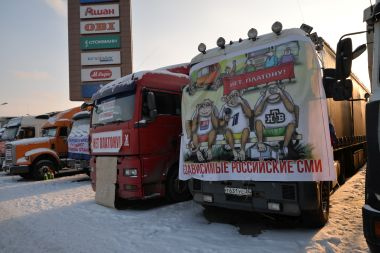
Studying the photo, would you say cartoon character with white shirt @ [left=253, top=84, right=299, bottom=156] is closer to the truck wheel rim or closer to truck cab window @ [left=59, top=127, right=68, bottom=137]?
the truck wheel rim

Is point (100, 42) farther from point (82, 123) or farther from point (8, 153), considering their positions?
point (82, 123)

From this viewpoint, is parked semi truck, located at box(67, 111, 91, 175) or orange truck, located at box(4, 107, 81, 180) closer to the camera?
parked semi truck, located at box(67, 111, 91, 175)

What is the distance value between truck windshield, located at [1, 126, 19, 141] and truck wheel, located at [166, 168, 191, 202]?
14.8m

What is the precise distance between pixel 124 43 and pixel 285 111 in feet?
74.7

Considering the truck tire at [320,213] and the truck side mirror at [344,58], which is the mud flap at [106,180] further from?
the truck side mirror at [344,58]

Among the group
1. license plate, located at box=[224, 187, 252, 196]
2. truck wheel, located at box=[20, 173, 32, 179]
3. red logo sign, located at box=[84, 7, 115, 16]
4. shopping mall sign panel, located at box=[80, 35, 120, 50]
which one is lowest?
truck wheel, located at box=[20, 173, 32, 179]

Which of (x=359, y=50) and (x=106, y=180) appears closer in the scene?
(x=359, y=50)

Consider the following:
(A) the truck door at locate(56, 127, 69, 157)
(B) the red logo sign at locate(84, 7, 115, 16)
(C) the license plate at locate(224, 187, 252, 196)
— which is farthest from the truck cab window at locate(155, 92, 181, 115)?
(B) the red logo sign at locate(84, 7, 115, 16)

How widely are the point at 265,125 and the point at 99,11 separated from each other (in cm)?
2414

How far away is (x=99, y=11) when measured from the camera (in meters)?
26.8

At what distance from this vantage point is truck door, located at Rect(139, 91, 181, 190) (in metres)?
7.92

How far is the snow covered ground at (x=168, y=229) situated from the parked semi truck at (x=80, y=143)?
4.72 m

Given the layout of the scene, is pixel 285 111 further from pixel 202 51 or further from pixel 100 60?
pixel 100 60

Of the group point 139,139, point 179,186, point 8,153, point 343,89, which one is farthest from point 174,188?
point 8,153
